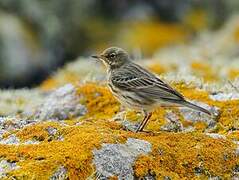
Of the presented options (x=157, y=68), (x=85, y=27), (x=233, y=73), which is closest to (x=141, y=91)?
(x=233, y=73)

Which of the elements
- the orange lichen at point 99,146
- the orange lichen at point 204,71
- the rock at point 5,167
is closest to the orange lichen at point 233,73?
the orange lichen at point 204,71

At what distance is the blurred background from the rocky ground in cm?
906

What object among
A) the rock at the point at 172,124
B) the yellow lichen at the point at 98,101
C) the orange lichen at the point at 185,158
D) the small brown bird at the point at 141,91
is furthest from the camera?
the yellow lichen at the point at 98,101

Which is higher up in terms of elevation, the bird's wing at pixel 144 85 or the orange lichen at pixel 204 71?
the bird's wing at pixel 144 85

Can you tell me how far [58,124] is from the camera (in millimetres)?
7242

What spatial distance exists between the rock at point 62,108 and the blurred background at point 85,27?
29.2 feet

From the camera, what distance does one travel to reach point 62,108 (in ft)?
31.1

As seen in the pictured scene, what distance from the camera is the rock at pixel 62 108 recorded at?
9.42 metres

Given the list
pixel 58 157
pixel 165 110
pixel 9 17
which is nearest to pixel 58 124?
pixel 58 157

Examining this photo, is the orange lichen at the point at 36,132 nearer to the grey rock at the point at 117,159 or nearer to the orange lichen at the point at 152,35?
the grey rock at the point at 117,159

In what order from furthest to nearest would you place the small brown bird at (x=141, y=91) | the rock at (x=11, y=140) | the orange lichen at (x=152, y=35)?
the orange lichen at (x=152, y=35)
the small brown bird at (x=141, y=91)
the rock at (x=11, y=140)

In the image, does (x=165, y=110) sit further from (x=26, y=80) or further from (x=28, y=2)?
(x=28, y=2)

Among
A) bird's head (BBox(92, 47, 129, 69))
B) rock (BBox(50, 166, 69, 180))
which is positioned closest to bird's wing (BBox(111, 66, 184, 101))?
bird's head (BBox(92, 47, 129, 69))

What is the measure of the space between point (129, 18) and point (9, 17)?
441 cm
